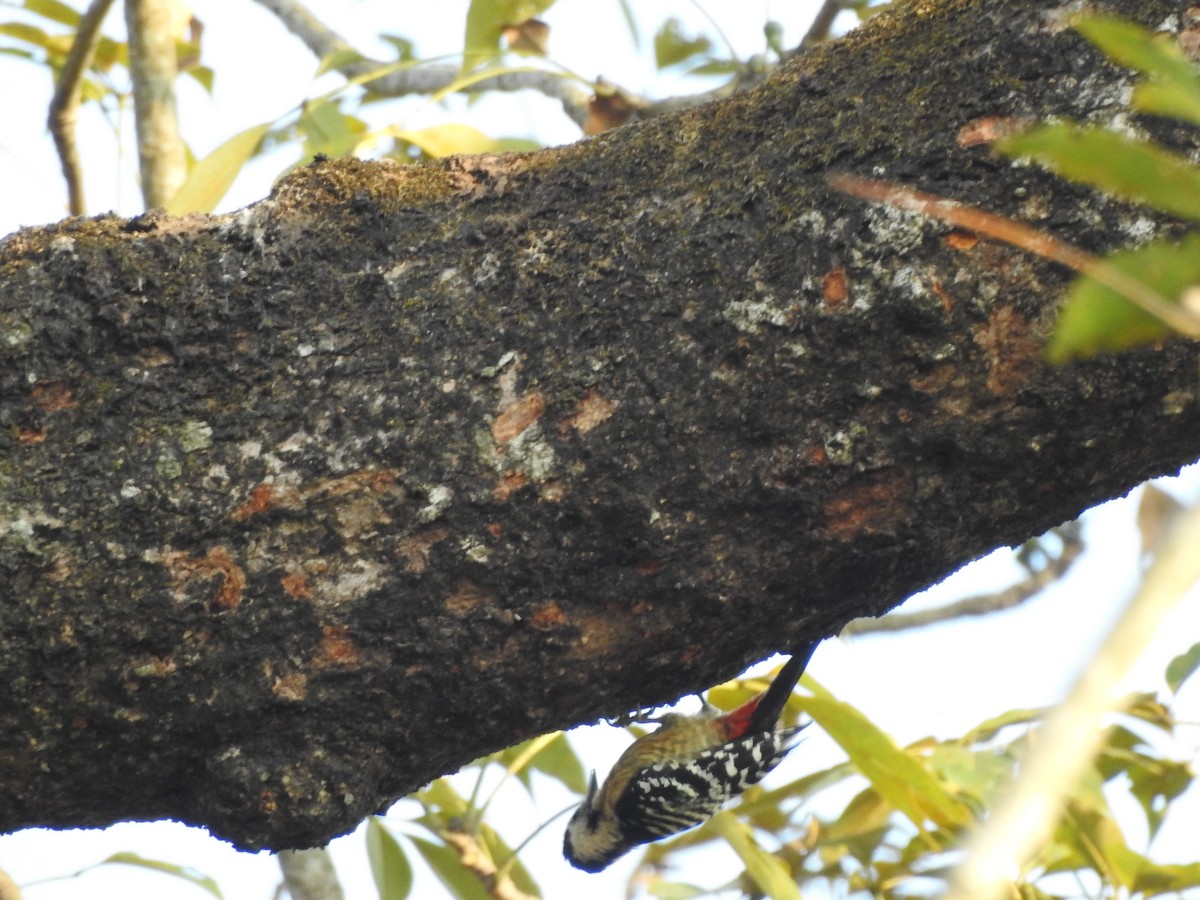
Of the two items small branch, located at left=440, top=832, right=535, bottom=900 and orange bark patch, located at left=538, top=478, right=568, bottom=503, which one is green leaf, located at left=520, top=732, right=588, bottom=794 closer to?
small branch, located at left=440, top=832, right=535, bottom=900

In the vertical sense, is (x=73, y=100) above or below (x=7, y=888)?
above

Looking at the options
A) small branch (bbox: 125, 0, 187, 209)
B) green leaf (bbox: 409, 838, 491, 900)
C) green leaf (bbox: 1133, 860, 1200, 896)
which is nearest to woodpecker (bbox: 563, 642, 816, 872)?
green leaf (bbox: 409, 838, 491, 900)

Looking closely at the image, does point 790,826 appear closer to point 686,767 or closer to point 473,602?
point 686,767

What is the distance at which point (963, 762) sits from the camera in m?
2.90

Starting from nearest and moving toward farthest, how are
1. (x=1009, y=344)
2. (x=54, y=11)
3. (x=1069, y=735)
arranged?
(x=1069, y=735), (x=1009, y=344), (x=54, y=11)

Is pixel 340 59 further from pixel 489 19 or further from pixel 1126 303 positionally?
pixel 1126 303

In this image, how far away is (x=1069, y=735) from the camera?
1.63ft

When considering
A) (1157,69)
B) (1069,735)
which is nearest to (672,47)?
(1157,69)

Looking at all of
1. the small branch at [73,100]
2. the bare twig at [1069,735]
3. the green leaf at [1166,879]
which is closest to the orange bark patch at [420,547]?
the bare twig at [1069,735]

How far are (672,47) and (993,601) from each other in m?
2.02

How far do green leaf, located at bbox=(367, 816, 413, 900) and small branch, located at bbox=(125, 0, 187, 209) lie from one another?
1813mm

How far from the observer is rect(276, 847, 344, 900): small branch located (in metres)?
3.12

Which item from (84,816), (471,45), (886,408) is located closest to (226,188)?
(471,45)

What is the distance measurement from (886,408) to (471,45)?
2.23 metres
